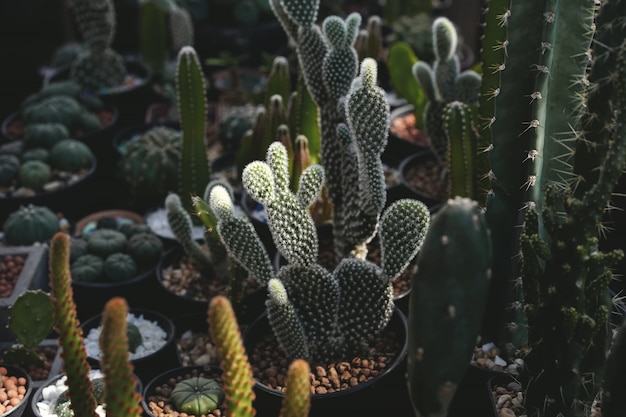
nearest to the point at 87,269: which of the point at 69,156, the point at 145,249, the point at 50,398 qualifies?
the point at 145,249

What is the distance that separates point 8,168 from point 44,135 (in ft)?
0.95

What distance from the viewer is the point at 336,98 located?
9.59 feet

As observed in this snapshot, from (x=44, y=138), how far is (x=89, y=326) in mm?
1414

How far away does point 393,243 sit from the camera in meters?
2.47

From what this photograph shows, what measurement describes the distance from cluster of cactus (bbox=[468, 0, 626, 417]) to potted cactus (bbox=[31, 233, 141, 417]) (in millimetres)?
1080

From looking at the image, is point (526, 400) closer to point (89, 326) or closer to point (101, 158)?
point (89, 326)

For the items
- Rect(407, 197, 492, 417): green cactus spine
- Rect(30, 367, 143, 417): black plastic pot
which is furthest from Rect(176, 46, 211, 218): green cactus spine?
Rect(407, 197, 492, 417): green cactus spine

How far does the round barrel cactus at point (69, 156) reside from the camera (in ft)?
12.9

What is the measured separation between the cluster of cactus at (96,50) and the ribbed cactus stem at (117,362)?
3.34 metres

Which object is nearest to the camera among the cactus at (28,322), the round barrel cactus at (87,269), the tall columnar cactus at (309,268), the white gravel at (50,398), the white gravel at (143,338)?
the tall columnar cactus at (309,268)

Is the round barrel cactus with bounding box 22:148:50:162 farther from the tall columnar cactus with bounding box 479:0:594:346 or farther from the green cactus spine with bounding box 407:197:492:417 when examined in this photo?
the green cactus spine with bounding box 407:197:492:417

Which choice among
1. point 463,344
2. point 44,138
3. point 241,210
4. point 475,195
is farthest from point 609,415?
point 44,138

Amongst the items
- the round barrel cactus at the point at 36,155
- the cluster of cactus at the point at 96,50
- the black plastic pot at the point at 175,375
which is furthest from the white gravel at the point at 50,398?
the cluster of cactus at the point at 96,50

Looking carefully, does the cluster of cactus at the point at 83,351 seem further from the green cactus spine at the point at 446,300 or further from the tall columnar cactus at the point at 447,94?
the tall columnar cactus at the point at 447,94
